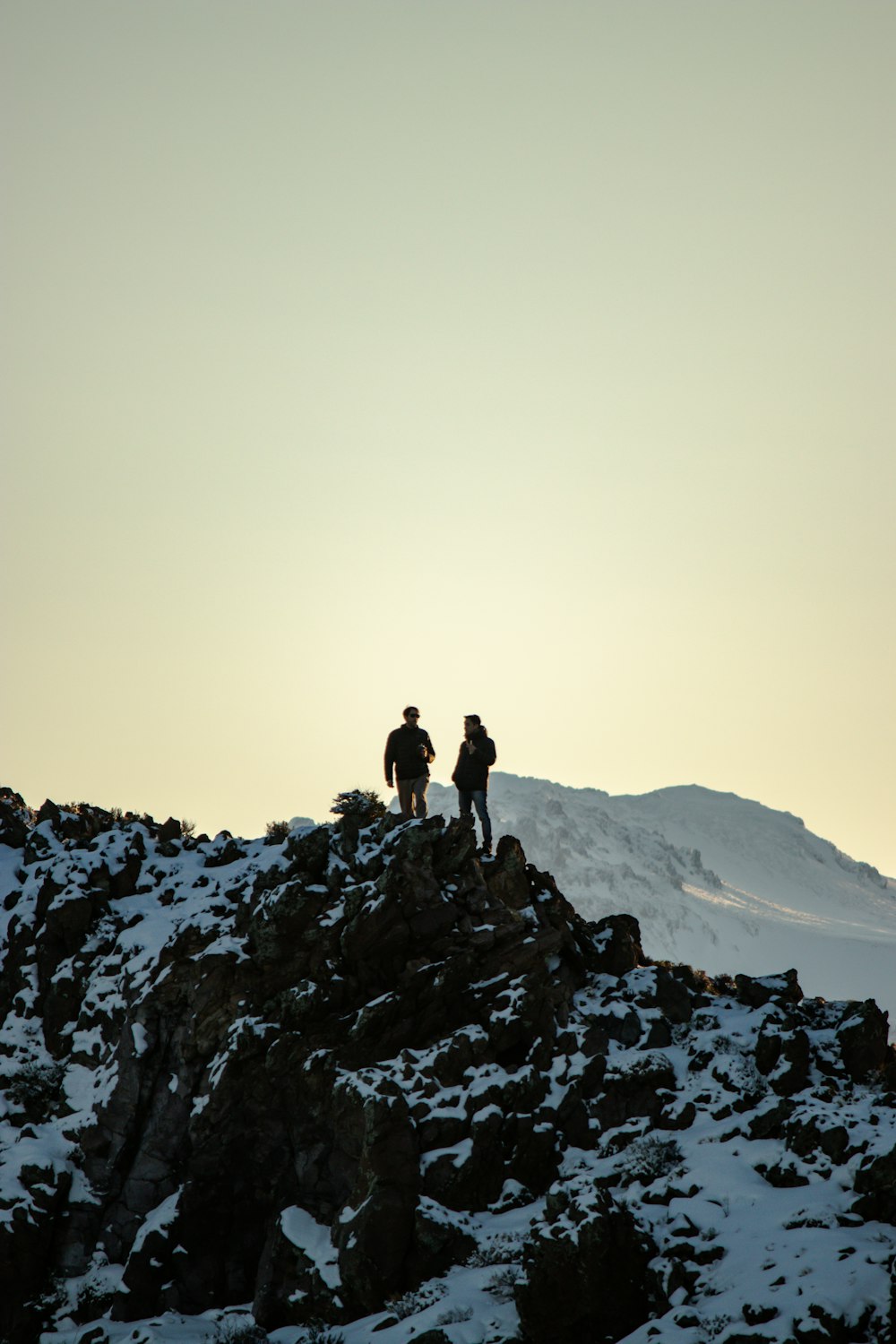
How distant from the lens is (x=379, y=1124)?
2112 centimetres

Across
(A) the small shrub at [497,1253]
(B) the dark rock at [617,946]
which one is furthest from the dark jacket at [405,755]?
(A) the small shrub at [497,1253]

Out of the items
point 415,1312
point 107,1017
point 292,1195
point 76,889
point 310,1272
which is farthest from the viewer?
point 76,889

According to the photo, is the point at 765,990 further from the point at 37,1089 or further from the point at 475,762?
the point at 37,1089

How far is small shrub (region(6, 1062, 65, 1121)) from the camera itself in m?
25.5

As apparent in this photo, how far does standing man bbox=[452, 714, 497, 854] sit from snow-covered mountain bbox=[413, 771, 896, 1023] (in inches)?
3541

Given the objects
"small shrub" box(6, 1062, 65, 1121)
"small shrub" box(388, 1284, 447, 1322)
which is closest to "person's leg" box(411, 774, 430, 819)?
"small shrub" box(6, 1062, 65, 1121)

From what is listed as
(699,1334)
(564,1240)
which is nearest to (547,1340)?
(564,1240)

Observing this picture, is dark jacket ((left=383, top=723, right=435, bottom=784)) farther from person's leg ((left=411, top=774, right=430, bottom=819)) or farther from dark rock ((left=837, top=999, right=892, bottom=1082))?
dark rock ((left=837, top=999, right=892, bottom=1082))

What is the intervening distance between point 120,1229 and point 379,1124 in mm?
6537

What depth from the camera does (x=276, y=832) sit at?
99.1 ft

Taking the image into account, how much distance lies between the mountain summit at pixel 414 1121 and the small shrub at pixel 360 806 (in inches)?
18.9

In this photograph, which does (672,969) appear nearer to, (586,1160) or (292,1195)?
(586,1160)

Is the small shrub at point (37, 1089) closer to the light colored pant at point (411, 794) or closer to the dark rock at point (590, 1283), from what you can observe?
the light colored pant at point (411, 794)

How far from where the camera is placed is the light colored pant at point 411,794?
1109 inches
